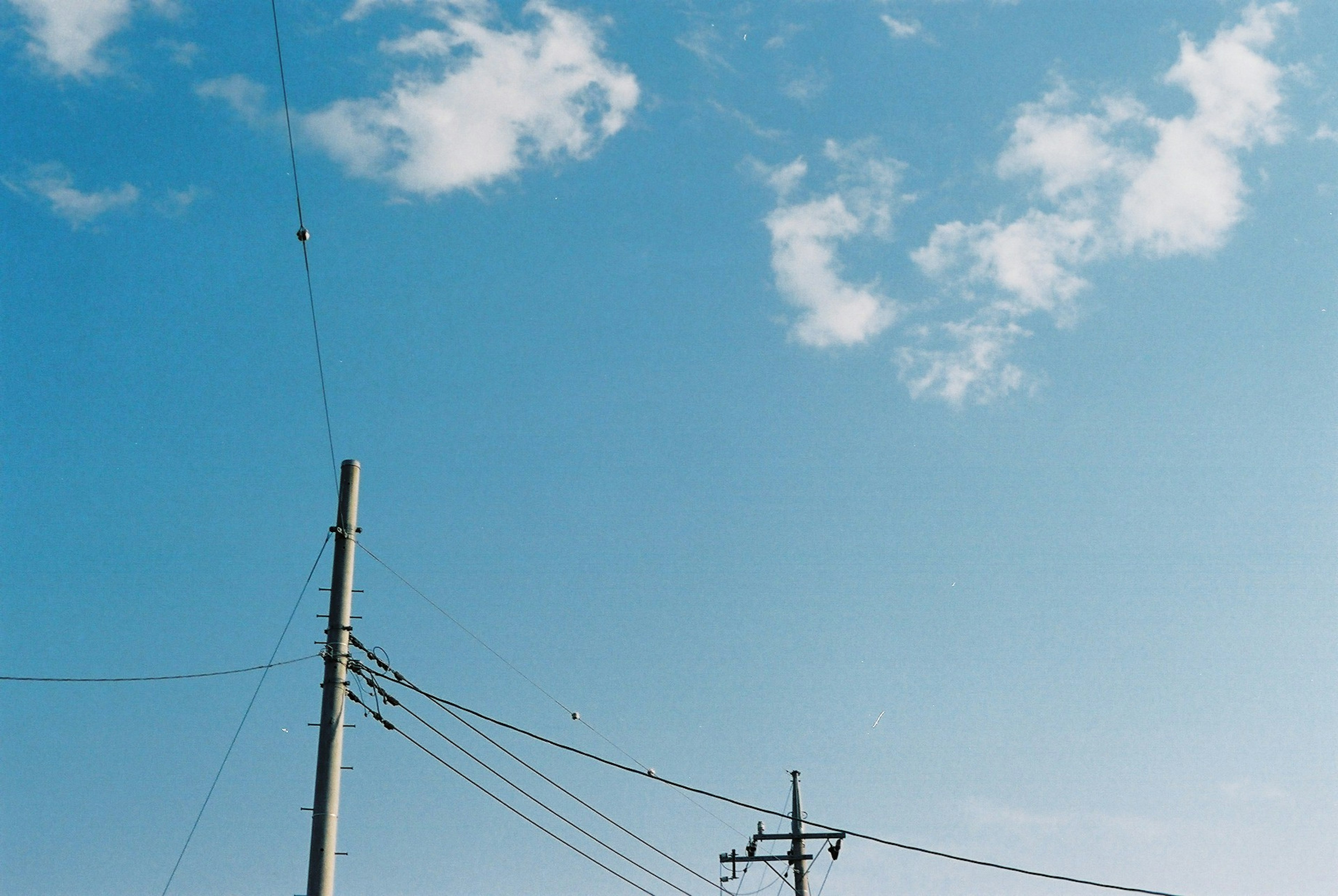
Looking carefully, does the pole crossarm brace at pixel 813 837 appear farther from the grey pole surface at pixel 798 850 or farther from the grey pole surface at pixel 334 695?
the grey pole surface at pixel 334 695

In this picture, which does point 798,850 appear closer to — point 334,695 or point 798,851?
point 798,851

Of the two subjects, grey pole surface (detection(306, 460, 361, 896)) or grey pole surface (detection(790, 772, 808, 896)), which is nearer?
grey pole surface (detection(306, 460, 361, 896))

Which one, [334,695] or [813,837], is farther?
[813,837]

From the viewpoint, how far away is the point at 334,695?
14.4 metres

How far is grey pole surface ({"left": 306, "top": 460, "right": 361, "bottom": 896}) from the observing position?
13492mm

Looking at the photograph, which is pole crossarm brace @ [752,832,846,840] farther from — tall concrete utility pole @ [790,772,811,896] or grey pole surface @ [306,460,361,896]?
grey pole surface @ [306,460,361,896]

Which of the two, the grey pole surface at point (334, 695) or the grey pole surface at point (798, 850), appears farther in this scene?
the grey pole surface at point (798, 850)

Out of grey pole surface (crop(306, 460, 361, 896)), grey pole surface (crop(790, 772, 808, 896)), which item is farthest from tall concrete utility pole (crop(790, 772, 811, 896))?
grey pole surface (crop(306, 460, 361, 896))

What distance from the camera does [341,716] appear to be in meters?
14.4

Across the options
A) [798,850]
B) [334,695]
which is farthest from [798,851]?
[334,695]

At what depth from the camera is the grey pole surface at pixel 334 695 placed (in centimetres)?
1349

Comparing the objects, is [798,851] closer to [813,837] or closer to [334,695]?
[813,837]

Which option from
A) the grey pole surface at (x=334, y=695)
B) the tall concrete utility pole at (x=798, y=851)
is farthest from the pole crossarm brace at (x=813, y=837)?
the grey pole surface at (x=334, y=695)

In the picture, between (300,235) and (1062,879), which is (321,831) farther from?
(1062,879)
